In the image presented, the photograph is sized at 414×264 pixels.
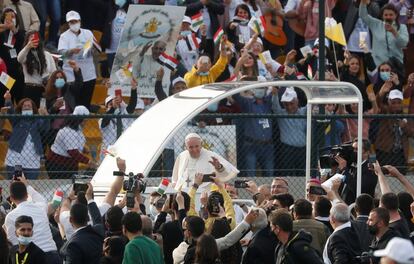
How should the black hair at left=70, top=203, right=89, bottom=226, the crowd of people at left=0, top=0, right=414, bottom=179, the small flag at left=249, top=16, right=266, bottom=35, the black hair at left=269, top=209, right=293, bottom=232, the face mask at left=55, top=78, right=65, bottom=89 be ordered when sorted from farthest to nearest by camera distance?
the small flag at left=249, top=16, right=266, bottom=35 < the face mask at left=55, top=78, right=65, bottom=89 < the crowd of people at left=0, top=0, right=414, bottom=179 < the black hair at left=70, top=203, right=89, bottom=226 < the black hair at left=269, top=209, right=293, bottom=232

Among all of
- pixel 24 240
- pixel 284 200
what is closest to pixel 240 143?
pixel 284 200

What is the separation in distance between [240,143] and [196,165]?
1976 mm

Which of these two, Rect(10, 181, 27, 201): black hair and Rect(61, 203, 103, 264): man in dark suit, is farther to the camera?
Rect(10, 181, 27, 201): black hair

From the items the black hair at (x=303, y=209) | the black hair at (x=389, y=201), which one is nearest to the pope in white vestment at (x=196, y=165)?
the black hair at (x=303, y=209)

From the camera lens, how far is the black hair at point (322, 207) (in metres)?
14.9

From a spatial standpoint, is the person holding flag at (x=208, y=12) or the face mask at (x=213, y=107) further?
the person holding flag at (x=208, y=12)

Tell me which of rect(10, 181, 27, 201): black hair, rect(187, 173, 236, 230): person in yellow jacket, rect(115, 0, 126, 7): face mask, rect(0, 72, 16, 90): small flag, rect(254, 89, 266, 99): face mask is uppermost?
rect(115, 0, 126, 7): face mask

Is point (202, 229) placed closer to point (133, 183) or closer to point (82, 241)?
point (82, 241)

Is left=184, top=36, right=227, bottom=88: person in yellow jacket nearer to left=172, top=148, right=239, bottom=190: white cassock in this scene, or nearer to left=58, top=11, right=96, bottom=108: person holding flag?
left=58, top=11, right=96, bottom=108: person holding flag

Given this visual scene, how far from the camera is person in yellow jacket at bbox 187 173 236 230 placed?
14867 mm

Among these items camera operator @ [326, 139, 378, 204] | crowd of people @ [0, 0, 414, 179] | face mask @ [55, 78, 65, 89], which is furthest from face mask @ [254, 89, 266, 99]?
camera operator @ [326, 139, 378, 204]

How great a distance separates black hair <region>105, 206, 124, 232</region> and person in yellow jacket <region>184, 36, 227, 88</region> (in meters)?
7.28

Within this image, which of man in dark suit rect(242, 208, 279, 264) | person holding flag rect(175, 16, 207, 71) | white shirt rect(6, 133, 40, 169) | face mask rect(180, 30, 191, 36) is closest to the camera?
man in dark suit rect(242, 208, 279, 264)

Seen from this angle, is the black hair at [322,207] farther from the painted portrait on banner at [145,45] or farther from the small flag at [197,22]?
the small flag at [197,22]
